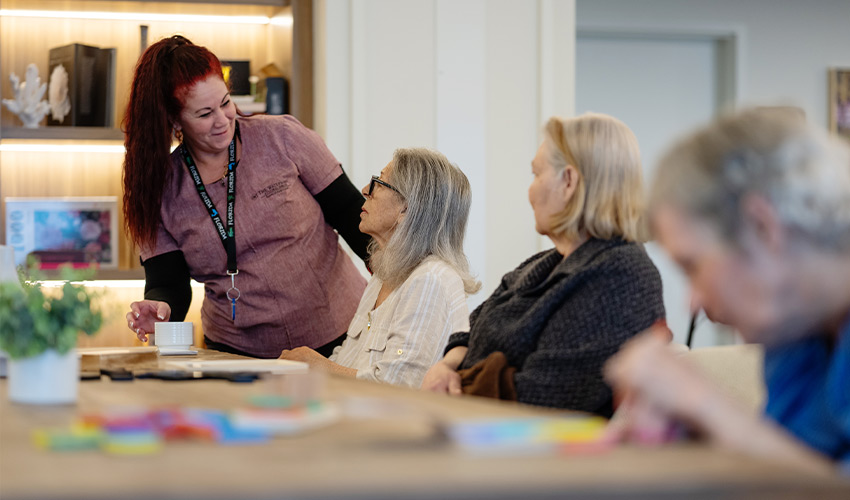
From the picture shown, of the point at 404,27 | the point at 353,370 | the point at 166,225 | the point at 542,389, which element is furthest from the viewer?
the point at 404,27

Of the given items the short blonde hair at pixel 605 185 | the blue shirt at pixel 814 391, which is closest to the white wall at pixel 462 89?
the short blonde hair at pixel 605 185

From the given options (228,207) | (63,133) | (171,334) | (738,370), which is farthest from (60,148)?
(738,370)

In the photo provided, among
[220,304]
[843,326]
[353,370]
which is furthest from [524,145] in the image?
[843,326]

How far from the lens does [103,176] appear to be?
4168 mm

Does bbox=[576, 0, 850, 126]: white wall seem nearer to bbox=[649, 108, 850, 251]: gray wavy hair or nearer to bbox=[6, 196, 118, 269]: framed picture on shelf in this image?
bbox=[6, 196, 118, 269]: framed picture on shelf

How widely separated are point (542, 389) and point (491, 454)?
0.91 m

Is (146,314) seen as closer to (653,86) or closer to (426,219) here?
(426,219)

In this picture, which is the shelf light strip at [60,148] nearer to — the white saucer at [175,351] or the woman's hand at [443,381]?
the white saucer at [175,351]

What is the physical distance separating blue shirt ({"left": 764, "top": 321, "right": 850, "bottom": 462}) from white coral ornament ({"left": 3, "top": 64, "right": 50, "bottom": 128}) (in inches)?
137

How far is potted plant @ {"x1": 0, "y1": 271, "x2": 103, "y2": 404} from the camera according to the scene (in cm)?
135

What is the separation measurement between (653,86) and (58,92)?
3.33 metres

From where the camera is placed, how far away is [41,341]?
137cm

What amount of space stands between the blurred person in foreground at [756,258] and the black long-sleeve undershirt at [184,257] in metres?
2.03

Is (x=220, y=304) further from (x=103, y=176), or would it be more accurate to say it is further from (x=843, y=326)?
(x=843, y=326)
